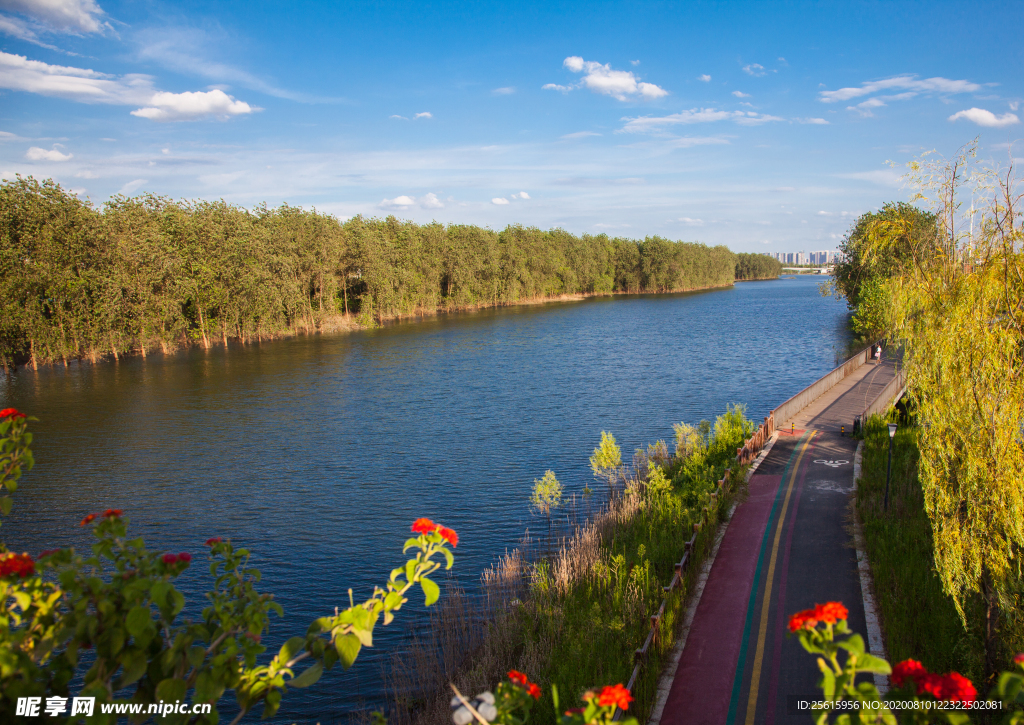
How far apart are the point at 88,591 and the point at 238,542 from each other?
17.8 metres

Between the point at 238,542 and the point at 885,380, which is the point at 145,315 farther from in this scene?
the point at 885,380

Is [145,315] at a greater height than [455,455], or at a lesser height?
greater

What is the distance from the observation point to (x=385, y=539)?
67.2ft

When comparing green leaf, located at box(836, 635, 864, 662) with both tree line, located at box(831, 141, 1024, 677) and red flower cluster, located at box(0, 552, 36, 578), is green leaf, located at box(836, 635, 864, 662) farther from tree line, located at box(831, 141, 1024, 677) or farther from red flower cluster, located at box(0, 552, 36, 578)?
tree line, located at box(831, 141, 1024, 677)

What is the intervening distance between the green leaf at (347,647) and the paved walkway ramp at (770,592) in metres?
8.13

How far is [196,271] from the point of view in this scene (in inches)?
2454

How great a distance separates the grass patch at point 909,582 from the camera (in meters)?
11.7

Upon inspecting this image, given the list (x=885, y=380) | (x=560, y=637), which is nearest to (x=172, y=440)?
Answer: (x=560, y=637)

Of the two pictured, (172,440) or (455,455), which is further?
(172,440)

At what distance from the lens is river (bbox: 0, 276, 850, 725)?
19.6m

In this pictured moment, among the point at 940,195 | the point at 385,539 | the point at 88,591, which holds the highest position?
the point at 940,195

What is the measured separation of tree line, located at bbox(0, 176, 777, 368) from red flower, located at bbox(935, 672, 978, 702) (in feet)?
195

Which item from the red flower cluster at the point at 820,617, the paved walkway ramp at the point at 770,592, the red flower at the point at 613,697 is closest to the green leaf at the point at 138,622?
the red flower at the point at 613,697

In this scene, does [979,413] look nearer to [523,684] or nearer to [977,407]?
[977,407]
